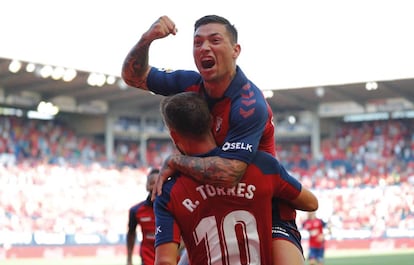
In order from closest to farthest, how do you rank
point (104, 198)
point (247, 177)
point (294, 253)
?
point (247, 177), point (294, 253), point (104, 198)

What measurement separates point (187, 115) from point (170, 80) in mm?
940

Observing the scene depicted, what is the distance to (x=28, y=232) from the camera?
29156 millimetres

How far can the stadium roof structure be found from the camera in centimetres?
3616

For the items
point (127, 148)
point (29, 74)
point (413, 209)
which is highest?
point (29, 74)

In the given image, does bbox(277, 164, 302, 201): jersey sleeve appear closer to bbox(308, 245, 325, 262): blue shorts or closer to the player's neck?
the player's neck

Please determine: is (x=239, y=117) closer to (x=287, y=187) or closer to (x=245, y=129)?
(x=245, y=129)

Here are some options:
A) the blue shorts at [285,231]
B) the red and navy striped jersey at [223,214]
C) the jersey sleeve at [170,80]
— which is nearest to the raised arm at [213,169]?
the red and navy striped jersey at [223,214]

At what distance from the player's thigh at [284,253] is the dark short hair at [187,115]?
938 mm

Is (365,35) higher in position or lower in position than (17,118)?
higher

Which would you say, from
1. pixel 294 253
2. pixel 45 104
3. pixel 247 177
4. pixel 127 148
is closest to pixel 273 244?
pixel 294 253

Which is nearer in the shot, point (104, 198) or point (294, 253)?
point (294, 253)

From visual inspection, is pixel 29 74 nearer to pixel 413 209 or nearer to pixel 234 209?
pixel 413 209

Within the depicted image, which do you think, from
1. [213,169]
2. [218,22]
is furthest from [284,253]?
[218,22]

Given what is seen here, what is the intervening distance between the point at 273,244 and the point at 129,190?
30.9m
